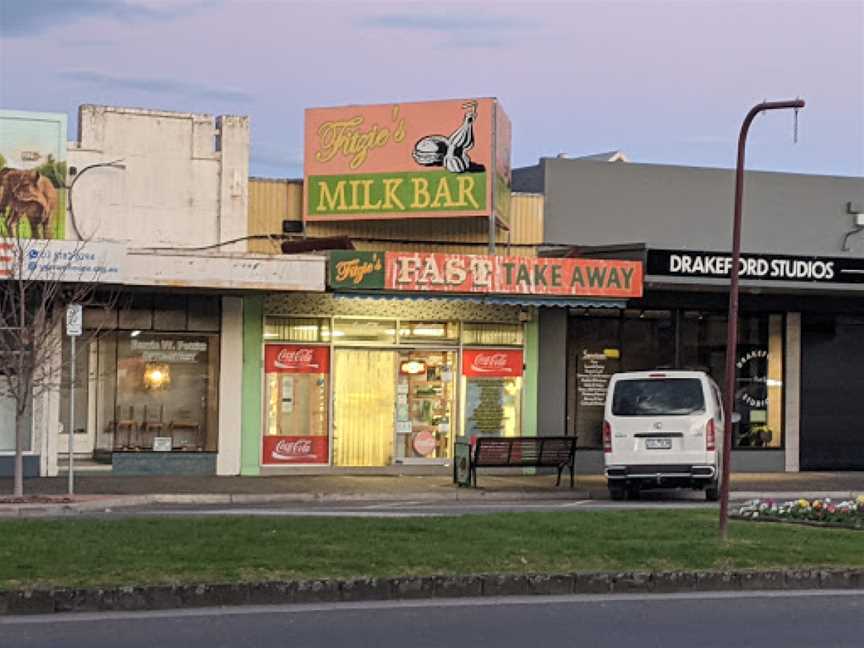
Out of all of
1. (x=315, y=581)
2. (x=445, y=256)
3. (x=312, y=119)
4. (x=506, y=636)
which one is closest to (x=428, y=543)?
(x=315, y=581)

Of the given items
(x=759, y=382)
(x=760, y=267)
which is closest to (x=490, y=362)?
(x=760, y=267)

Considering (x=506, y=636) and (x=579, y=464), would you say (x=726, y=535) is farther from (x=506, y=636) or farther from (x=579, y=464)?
(x=579, y=464)

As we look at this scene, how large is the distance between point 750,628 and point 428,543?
13.1 ft

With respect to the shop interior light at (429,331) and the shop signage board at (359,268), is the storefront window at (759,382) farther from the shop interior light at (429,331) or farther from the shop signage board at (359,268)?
the shop signage board at (359,268)

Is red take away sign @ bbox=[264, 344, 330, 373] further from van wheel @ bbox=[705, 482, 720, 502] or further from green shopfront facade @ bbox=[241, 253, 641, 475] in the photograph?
van wheel @ bbox=[705, 482, 720, 502]

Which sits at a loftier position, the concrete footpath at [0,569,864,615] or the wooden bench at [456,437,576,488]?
the wooden bench at [456,437,576,488]

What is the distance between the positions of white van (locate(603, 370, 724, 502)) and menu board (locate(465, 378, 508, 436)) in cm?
551

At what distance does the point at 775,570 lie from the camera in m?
13.8

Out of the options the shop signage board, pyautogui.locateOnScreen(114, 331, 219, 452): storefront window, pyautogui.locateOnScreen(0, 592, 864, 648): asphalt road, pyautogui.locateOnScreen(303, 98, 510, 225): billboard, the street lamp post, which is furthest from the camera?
pyautogui.locateOnScreen(303, 98, 510, 225): billboard

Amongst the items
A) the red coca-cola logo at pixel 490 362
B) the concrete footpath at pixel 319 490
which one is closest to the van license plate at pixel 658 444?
the concrete footpath at pixel 319 490

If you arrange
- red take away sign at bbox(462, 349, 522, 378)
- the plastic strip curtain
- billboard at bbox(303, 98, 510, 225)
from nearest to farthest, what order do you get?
billboard at bbox(303, 98, 510, 225) < the plastic strip curtain < red take away sign at bbox(462, 349, 522, 378)

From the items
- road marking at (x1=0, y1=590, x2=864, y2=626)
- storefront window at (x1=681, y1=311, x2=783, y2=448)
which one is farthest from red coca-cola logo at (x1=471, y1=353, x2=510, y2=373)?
road marking at (x1=0, y1=590, x2=864, y2=626)

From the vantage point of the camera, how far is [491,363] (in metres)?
31.1

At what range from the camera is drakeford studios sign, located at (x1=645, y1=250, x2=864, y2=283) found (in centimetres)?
2955
